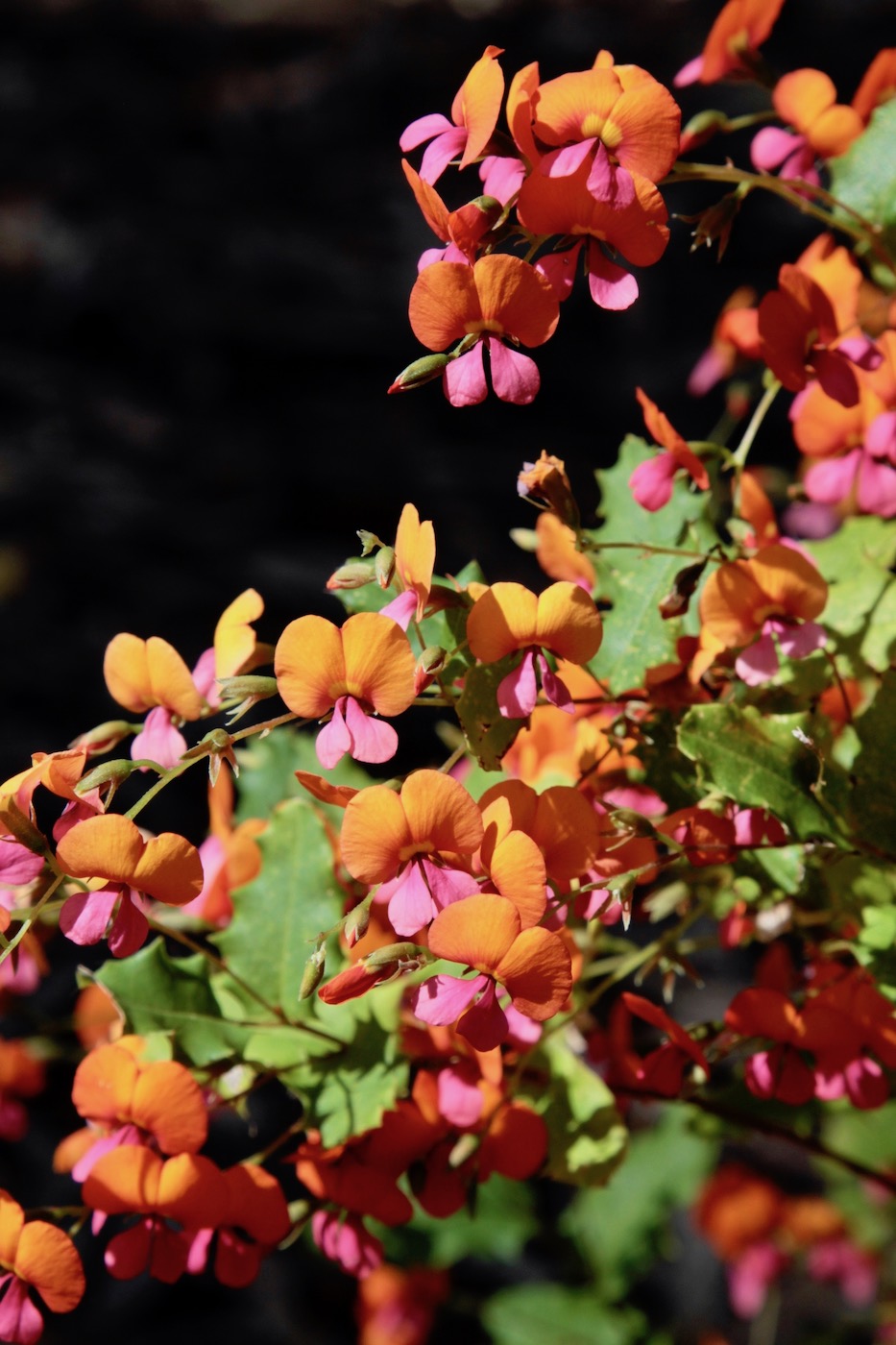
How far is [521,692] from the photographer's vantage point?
23.3 inches

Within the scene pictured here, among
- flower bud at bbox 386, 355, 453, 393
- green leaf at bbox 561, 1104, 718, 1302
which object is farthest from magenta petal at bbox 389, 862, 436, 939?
green leaf at bbox 561, 1104, 718, 1302

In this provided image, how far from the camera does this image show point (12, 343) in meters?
2.23

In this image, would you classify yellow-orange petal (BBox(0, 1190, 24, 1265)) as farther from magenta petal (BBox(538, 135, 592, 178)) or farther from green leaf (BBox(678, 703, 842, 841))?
magenta petal (BBox(538, 135, 592, 178))

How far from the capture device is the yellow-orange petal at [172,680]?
0.68 metres

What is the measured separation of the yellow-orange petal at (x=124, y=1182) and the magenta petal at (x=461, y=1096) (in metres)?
0.16

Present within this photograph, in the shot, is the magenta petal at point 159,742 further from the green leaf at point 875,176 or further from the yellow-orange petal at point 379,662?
the green leaf at point 875,176

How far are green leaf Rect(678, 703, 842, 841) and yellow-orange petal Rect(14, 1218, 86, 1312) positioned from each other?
0.39m

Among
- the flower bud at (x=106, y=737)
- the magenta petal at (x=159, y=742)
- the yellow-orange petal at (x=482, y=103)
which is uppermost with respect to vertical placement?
the yellow-orange petal at (x=482, y=103)

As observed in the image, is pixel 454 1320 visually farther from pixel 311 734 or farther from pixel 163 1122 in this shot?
pixel 163 1122

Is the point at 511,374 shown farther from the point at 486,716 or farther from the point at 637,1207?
the point at 637,1207

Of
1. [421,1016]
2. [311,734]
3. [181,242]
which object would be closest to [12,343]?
[181,242]

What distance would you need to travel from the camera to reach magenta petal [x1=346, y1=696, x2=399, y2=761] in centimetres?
59

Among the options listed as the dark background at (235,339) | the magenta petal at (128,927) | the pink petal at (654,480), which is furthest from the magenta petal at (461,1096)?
the dark background at (235,339)

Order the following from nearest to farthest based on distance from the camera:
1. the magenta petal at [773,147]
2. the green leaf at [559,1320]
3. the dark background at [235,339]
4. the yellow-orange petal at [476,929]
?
the yellow-orange petal at [476,929], the magenta petal at [773,147], the green leaf at [559,1320], the dark background at [235,339]
